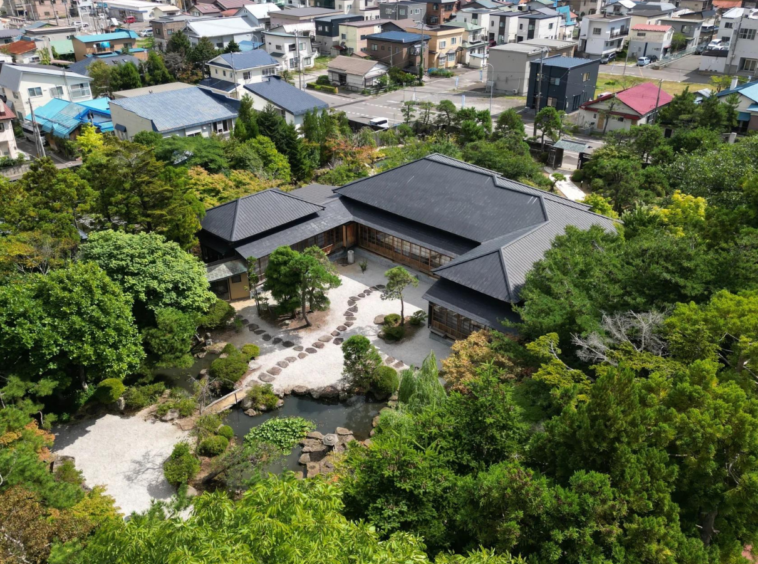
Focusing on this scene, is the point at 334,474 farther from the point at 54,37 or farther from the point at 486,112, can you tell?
the point at 54,37

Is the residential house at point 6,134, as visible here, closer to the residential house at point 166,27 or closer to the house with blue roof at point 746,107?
the residential house at point 166,27

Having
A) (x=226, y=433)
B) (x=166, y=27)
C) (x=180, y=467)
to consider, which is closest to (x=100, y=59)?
(x=166, y=27)

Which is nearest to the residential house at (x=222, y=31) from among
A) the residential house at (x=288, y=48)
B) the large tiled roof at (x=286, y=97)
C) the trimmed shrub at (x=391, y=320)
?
the residential house at (x=288, y=48)

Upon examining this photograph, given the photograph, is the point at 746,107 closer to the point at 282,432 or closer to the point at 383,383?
the point at 383,383

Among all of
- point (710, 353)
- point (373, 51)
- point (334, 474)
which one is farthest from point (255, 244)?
point (373, 51)

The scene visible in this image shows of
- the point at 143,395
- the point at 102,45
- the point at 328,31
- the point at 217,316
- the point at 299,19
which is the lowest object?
the point at 143,395

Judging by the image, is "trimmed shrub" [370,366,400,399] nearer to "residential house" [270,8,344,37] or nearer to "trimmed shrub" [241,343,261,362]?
"trimmed shrub" [241,343,261,362]

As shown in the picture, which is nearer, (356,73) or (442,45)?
(356,73)
